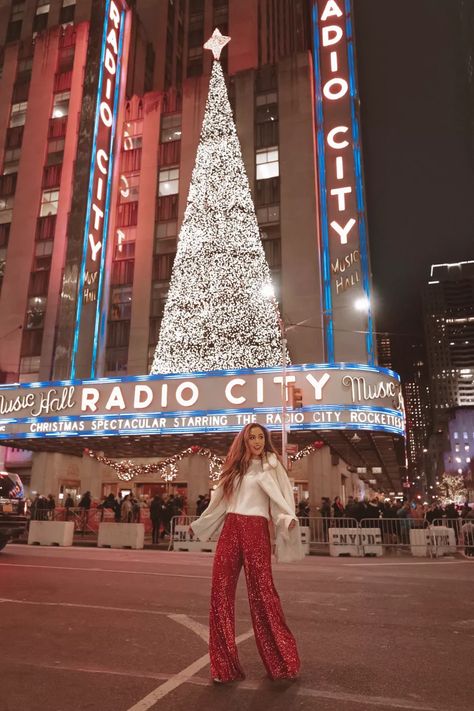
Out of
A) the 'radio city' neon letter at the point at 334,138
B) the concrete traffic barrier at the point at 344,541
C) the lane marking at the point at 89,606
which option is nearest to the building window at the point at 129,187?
the 'radio city' neon letter at the point at 334,138

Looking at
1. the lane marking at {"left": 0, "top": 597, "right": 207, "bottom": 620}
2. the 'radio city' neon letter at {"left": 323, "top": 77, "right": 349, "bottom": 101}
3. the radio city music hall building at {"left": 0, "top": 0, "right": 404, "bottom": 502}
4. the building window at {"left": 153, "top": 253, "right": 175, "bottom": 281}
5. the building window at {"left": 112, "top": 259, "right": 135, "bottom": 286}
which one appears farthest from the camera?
the building window at {"left": 112, "top": 259, "right": 135, "bottom": 286}

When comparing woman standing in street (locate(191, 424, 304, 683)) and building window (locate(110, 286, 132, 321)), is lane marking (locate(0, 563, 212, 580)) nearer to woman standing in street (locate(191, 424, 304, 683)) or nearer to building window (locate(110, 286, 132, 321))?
woman standing in street (locate(191, 424, 304, 683))

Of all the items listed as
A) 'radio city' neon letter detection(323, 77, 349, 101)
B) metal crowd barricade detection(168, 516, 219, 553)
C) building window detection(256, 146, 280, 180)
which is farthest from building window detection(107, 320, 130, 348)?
metal crowd barricade detection(168, 516, 219, 553)

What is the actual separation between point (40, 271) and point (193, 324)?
15.6m

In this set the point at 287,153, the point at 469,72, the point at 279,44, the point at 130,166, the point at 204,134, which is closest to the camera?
the point at 204,134

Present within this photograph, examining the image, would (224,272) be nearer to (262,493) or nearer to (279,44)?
(262,493)

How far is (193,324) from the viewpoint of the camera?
87.9 ft

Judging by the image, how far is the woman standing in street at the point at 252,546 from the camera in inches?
143

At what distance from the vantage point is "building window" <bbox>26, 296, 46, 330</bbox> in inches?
1421

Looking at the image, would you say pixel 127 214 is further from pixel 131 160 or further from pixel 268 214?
pixel 268 214

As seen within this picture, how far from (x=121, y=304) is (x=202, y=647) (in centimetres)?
3272

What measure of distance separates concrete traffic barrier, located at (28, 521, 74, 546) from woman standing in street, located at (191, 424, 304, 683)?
1581 centimetres

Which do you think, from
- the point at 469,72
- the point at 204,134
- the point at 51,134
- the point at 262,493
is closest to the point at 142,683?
the point at 262,493

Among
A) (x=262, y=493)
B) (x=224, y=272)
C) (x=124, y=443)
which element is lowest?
(x=262, y=493)
